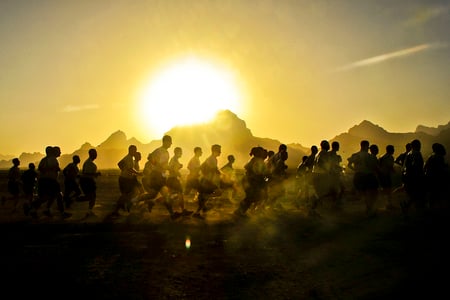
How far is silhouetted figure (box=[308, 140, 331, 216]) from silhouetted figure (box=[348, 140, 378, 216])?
0.71 m

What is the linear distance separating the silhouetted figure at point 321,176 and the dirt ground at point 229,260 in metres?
1.45

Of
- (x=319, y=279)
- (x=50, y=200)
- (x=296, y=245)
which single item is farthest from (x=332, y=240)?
(x=50, y=200)

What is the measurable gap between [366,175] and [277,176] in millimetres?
3582

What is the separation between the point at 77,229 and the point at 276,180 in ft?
24.3

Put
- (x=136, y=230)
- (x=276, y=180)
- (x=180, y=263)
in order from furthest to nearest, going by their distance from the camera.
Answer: (x=276, y=180) → (x=136, y=230) → (x=180, y=263)

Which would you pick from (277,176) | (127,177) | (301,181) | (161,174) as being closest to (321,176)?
(277,176)

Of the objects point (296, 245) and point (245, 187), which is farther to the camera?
point (245, 187)

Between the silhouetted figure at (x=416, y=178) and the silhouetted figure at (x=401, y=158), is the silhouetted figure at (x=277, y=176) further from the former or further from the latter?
the silhouetted figure at (x=416, y=178)

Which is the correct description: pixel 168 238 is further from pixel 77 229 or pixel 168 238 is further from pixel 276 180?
pixel 276 180

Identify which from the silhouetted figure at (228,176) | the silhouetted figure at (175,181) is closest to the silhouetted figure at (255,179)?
the silhouetted figure at (175,181)

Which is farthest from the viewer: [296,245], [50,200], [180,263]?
[50,200]

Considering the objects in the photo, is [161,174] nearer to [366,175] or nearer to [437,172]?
[366,175]

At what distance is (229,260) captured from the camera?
753cm

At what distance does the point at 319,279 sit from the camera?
620cm
